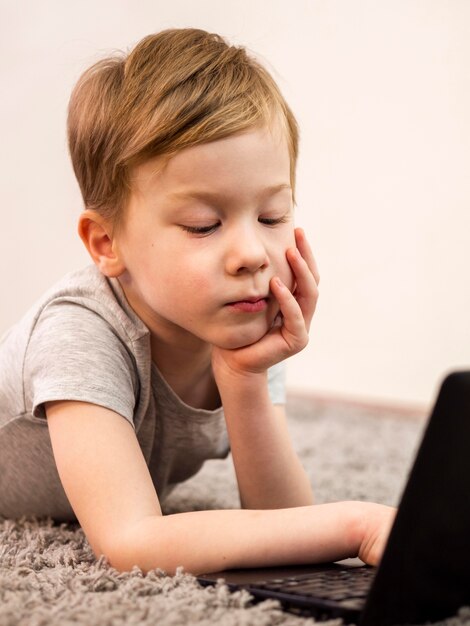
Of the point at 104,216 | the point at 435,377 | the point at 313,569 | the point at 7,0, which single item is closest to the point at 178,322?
the point at 104,216

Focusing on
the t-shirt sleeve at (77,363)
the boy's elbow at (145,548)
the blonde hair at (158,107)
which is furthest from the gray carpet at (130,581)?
the blonde hair at (158,107)

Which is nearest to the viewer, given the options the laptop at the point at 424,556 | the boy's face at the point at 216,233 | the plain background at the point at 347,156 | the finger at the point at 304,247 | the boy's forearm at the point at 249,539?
the laptop at the point at 424,556

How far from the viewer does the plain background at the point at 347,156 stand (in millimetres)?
2113

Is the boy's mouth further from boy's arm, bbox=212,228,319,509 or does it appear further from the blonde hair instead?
the blonde hair

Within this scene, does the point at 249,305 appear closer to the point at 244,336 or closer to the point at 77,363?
the point at 244,336

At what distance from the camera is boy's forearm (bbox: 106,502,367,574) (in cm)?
76

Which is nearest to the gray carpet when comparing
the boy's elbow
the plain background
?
the boy's elbow

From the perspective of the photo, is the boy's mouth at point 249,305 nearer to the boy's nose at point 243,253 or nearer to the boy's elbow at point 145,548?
the boy's nose at point 243,253

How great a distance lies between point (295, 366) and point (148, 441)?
4.23 feet

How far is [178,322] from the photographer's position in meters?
0.93

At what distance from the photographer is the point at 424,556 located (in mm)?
626

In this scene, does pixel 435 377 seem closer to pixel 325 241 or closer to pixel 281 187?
pixel 325 241

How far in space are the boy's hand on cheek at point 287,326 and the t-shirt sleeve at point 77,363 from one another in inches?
4.8

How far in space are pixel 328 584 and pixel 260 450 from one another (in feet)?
1.16
